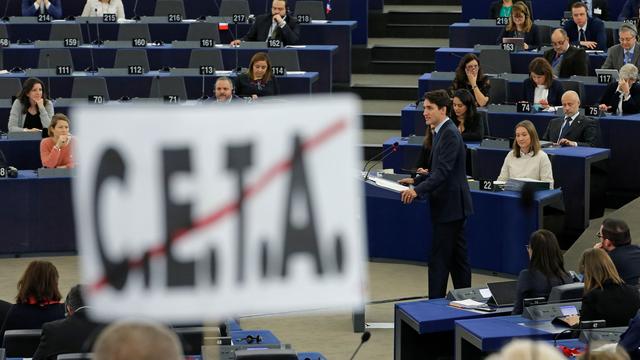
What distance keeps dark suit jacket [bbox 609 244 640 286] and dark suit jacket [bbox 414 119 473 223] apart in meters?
1.15

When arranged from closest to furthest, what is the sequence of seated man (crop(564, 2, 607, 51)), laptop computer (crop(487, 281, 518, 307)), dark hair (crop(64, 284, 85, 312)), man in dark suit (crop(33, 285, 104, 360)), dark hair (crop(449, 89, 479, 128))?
man in dark suit (crop(33, 285, 104, 360))
dark hair (crop(64, 284, 85, 312))
laptop computer (crop(487, 281, 518, 307))
dark hair (crop(449, 89, 479, 128))
seated man (crop(564, 2, 607, 51))

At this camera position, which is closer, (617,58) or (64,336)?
(64,336)

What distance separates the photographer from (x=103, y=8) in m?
15.3

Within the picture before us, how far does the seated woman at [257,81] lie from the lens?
1186 centimetres

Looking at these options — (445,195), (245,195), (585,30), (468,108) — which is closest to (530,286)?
(445,195)

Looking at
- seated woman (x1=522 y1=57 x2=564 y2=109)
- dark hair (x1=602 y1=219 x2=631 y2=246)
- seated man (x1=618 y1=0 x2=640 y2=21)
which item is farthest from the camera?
seated man (x1=618 y1=0 x2=640 y2=21)

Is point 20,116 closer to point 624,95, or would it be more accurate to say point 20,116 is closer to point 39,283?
point 39,283

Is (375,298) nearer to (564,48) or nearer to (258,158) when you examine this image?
(564,48)

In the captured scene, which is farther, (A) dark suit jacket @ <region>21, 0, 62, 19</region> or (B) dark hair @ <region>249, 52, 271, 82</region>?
(A) dark suit jacket @ <region>21, 0, 62, 19</region>

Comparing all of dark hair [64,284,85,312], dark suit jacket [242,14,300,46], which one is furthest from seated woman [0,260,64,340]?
dark suit jacket [242,14,300,46]

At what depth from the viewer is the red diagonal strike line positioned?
2.62 metres

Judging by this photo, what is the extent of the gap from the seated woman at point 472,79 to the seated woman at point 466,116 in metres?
0.68

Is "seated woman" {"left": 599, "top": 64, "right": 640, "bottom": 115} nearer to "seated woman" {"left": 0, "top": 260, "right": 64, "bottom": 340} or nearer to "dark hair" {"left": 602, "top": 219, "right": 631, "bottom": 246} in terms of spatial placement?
"dark hair" {"left": 602, "top": 219, "right": 631, "bottom": 246}

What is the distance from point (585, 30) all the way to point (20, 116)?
5.65m
